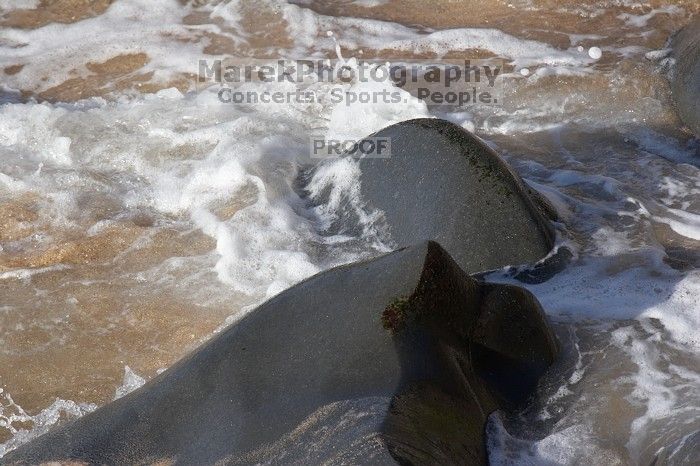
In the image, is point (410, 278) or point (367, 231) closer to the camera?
point (410, 278)

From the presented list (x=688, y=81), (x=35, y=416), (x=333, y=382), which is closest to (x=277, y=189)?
(x=35, y=416)

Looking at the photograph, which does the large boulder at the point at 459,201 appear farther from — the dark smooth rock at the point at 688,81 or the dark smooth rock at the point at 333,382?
the dark smooth rock at the point at 688,81

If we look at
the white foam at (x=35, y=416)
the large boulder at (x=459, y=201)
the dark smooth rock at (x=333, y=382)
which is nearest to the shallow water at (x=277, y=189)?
the white foam at (x=35, y=416)

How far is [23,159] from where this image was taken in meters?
5.36

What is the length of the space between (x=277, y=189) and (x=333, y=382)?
237 cm

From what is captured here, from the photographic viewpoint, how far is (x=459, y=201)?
380 centimetres

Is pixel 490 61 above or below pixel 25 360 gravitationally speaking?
above

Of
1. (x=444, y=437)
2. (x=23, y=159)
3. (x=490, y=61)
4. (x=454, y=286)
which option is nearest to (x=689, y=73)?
(x=490, y=61)

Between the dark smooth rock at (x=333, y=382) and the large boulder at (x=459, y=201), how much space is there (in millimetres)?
722

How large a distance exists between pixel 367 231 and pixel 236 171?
3.97ft

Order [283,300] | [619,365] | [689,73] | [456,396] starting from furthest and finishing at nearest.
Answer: [689,73] → [619,365] → [283,300] → [456,396]

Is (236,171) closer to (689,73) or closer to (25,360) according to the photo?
(25,360)

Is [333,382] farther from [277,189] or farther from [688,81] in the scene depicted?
[688,81]

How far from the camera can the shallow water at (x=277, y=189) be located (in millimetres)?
3441
